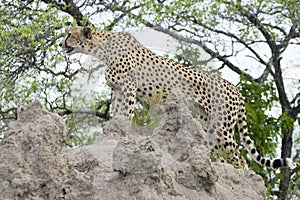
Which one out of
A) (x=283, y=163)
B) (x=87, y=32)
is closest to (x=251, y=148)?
(x=283, y=163)

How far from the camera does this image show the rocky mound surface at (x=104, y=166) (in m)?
3.15

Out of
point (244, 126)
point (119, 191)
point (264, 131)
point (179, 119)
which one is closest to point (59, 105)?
point (264, 131)

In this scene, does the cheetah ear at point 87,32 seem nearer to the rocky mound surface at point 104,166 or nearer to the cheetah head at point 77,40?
the cheetah head at point 77,40

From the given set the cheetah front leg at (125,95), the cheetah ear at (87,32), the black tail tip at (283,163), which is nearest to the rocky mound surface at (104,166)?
the cheetah front leg at (125,95)

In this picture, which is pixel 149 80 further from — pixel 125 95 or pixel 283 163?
pixel 283 163

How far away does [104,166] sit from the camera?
141 inches

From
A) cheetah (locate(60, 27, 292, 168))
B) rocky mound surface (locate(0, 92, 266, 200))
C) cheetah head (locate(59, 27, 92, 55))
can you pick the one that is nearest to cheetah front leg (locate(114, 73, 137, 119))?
cheetah (locate(60, 27, 292, 168))

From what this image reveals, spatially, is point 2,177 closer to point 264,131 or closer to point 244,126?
point 244,126

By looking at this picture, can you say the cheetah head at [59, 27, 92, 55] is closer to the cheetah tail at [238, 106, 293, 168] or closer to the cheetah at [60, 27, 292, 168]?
the cheetah at [60, 27, 292, 168]

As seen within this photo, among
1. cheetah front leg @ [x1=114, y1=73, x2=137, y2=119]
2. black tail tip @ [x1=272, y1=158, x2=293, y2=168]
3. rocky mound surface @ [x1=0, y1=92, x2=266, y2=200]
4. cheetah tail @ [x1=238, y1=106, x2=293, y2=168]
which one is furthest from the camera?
cheetah tail @ [x1=238, y1=106, x2=293, y2=168]

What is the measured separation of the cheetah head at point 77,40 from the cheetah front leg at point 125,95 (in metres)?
0.43

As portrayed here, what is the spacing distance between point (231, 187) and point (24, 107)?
1.34 m

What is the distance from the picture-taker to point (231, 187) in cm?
396

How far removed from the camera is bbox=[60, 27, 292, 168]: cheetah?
16.4 ft
